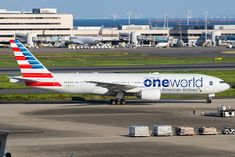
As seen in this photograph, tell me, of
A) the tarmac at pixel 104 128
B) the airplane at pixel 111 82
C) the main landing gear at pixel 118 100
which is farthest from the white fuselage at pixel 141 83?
the tarmac at pixel 104 128

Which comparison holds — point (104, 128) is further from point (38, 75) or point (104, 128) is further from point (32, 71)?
point (32, 71)

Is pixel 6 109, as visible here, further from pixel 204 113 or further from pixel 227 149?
pixel 227 149

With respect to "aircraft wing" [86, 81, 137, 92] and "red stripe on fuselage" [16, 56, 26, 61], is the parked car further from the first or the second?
"red stripe on fuselage" [16, 56, 26, 61]

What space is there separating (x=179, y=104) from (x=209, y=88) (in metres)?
4.11

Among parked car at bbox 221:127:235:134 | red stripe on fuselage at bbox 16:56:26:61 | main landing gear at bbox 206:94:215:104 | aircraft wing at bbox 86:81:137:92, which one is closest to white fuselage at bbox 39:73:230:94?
aircraft wing at bbox 86:81:137:92

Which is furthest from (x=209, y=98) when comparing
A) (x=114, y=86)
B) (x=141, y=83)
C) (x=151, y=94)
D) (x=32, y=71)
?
(x=32, y=71)

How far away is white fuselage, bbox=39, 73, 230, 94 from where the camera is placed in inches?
3548

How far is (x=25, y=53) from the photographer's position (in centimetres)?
9088

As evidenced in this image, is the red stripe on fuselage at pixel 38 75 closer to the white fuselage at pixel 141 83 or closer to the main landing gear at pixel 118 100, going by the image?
the white fuselage at pixel 141 83

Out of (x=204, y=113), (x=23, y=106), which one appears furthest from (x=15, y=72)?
(x=204, y=113)

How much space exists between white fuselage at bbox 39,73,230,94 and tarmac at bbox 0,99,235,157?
1659 millimetres

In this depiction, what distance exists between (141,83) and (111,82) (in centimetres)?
340

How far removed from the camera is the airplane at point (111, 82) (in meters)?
89.7

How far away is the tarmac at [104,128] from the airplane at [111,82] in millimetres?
1537
